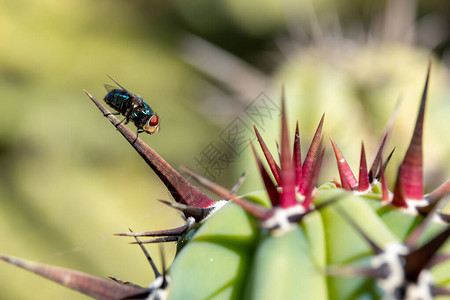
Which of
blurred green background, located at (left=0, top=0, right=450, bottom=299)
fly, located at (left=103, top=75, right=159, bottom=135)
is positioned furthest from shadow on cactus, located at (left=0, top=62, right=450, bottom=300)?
blurred green background, located at (left=0, top=0, right=450, bottom=299)

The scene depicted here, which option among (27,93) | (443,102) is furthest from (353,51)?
(27,93)

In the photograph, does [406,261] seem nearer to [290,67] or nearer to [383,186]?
[383,186]

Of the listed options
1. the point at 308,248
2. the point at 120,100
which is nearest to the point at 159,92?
the point at 120,100

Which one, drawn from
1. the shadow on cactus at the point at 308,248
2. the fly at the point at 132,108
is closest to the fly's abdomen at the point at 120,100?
the fly at the point at 132,108

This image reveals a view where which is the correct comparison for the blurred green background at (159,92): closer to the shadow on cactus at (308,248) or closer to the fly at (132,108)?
the fly at (132,108)

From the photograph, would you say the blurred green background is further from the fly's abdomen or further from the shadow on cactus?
the shadow on cactus
